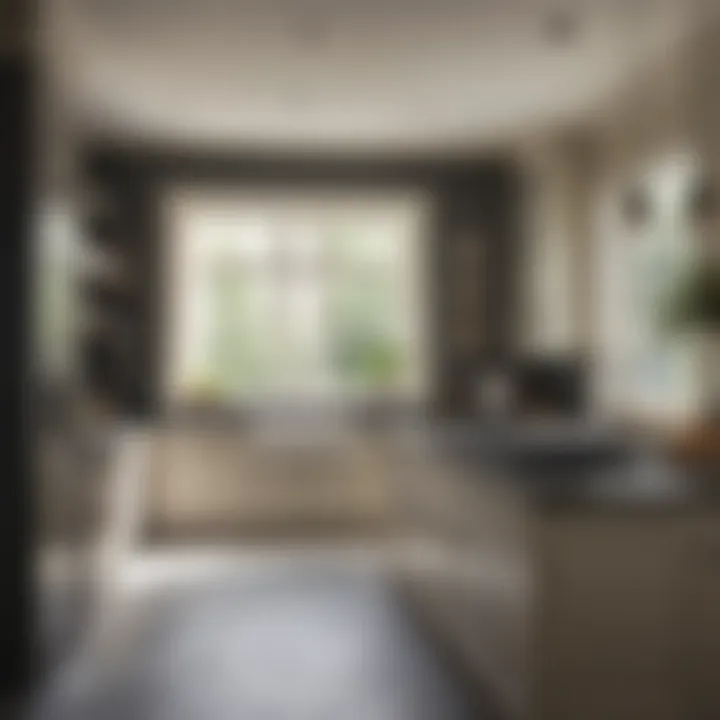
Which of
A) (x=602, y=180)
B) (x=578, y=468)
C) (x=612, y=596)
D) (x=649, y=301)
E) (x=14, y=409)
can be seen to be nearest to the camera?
(x=612, y=596)

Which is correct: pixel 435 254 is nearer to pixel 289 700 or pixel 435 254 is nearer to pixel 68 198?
pixel 68 198

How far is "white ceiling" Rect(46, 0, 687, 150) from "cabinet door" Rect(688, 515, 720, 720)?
2408 mm

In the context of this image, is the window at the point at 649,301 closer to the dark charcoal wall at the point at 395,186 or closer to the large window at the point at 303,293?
the dark charcoal wall at the point at 395,186

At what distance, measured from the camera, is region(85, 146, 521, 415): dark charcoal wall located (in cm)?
668

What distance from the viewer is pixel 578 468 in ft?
10.0

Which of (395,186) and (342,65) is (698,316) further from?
(395,186)

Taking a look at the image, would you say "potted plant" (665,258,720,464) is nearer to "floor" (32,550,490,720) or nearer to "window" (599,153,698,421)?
"floor" (32,550,490,720)

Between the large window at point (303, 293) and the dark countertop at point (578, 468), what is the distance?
2.52 meters

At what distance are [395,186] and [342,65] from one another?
208 centimetres

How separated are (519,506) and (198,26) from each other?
2.68 metres

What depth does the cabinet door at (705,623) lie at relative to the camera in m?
2.55

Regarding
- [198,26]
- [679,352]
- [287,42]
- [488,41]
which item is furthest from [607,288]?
[198,26]

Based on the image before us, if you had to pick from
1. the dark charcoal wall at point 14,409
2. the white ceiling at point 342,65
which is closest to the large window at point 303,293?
the white ceiling at point 342,65

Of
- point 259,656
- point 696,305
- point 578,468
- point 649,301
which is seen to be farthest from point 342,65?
point 259,656
